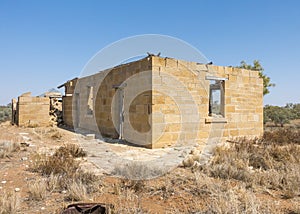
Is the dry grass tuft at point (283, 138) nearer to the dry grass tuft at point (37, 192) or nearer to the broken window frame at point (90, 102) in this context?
the dry grass tuft at point (37, 192)

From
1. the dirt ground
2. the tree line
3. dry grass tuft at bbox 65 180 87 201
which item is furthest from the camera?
the tree line

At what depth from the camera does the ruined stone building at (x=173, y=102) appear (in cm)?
775

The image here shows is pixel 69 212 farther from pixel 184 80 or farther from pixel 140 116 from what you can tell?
pixel 184 80

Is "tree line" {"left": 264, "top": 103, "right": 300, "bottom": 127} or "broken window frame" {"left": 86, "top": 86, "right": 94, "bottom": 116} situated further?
"tree line" {"left": 264, "top": 103, "right": 300, "bottom": 127}

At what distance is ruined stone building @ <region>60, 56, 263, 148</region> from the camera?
7.75 m

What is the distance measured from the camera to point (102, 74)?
36.2 ft

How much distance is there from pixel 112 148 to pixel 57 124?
882 cm

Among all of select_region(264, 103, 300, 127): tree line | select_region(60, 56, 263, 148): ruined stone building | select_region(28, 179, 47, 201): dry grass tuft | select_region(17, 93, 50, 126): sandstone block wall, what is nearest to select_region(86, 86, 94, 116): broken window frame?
select_region(60, 56, 263, 148): ruined stone building

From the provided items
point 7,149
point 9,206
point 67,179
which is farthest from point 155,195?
point 7,149

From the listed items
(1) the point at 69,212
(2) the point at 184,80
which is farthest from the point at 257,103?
(1) the point at 69,212

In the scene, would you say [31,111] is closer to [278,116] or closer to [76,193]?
[76,193]

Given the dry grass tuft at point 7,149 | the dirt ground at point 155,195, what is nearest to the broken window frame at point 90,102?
the dry grass tuft at point 7,149

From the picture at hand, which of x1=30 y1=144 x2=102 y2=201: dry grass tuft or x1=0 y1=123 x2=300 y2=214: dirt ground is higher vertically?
x1=30 y1=144 x2=102 y2=201: dry grass tuft

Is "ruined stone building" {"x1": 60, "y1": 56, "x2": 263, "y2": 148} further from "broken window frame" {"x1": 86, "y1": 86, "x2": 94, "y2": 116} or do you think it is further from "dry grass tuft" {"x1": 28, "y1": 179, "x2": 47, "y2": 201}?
"dry grass tuft" {"x1": 28, "y1": 179, "x2": 47, "y2": 201}
